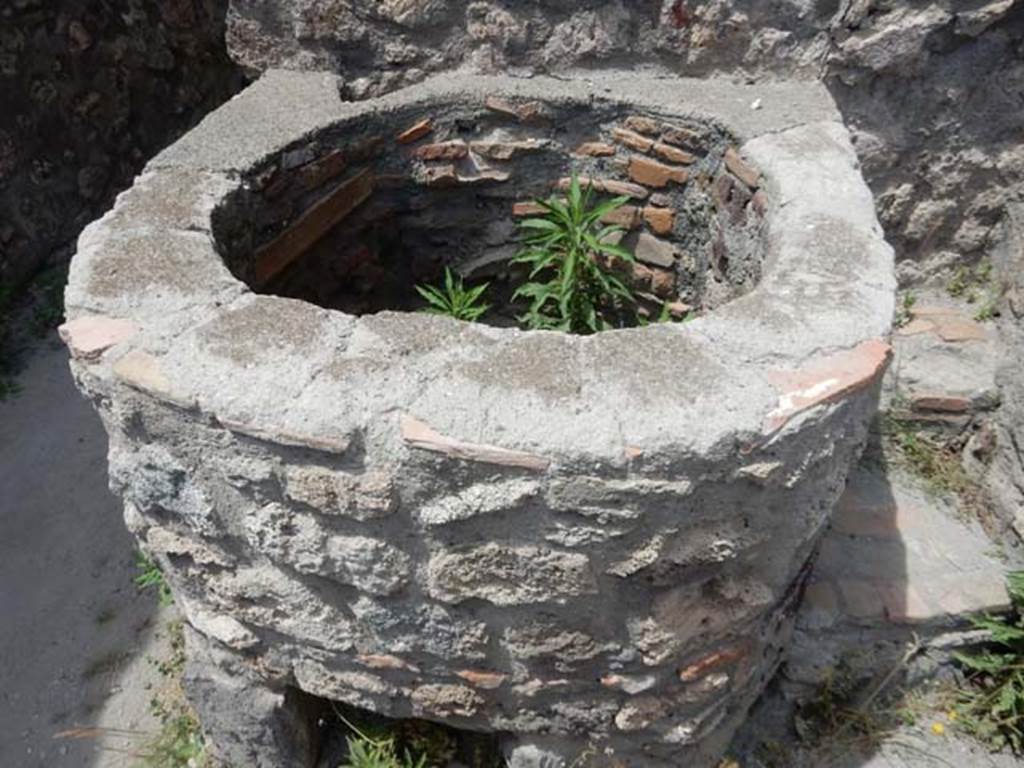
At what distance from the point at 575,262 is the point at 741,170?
0.52 meters

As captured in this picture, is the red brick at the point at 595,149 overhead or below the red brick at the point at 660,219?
overhead

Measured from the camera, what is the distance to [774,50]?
2602 mm

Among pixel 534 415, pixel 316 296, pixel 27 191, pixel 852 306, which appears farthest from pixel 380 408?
pixel 27 191

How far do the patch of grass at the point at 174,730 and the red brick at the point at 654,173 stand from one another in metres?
1.92

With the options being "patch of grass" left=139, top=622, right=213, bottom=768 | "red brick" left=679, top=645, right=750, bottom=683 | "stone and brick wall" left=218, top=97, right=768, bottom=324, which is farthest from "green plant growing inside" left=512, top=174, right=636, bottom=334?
"patch of grass" left=139, top=622, right=213, bottom=768

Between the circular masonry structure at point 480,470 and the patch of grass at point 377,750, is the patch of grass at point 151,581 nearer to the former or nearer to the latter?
the circular masonry structure at point 480,470

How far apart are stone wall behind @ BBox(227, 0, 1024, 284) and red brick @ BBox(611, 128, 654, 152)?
21 centimetres

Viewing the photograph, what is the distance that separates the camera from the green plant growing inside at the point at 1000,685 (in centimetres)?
229

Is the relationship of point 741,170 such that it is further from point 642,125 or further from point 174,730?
point 174,730

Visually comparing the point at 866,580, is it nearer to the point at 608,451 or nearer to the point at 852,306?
the point at 852,306

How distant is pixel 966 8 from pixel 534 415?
1938 mm

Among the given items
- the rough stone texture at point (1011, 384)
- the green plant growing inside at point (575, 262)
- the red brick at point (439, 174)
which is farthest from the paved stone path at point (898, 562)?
the red brick at point (439, 174)

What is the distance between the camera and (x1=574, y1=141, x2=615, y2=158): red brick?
271 cm

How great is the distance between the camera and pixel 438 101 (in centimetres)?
265
